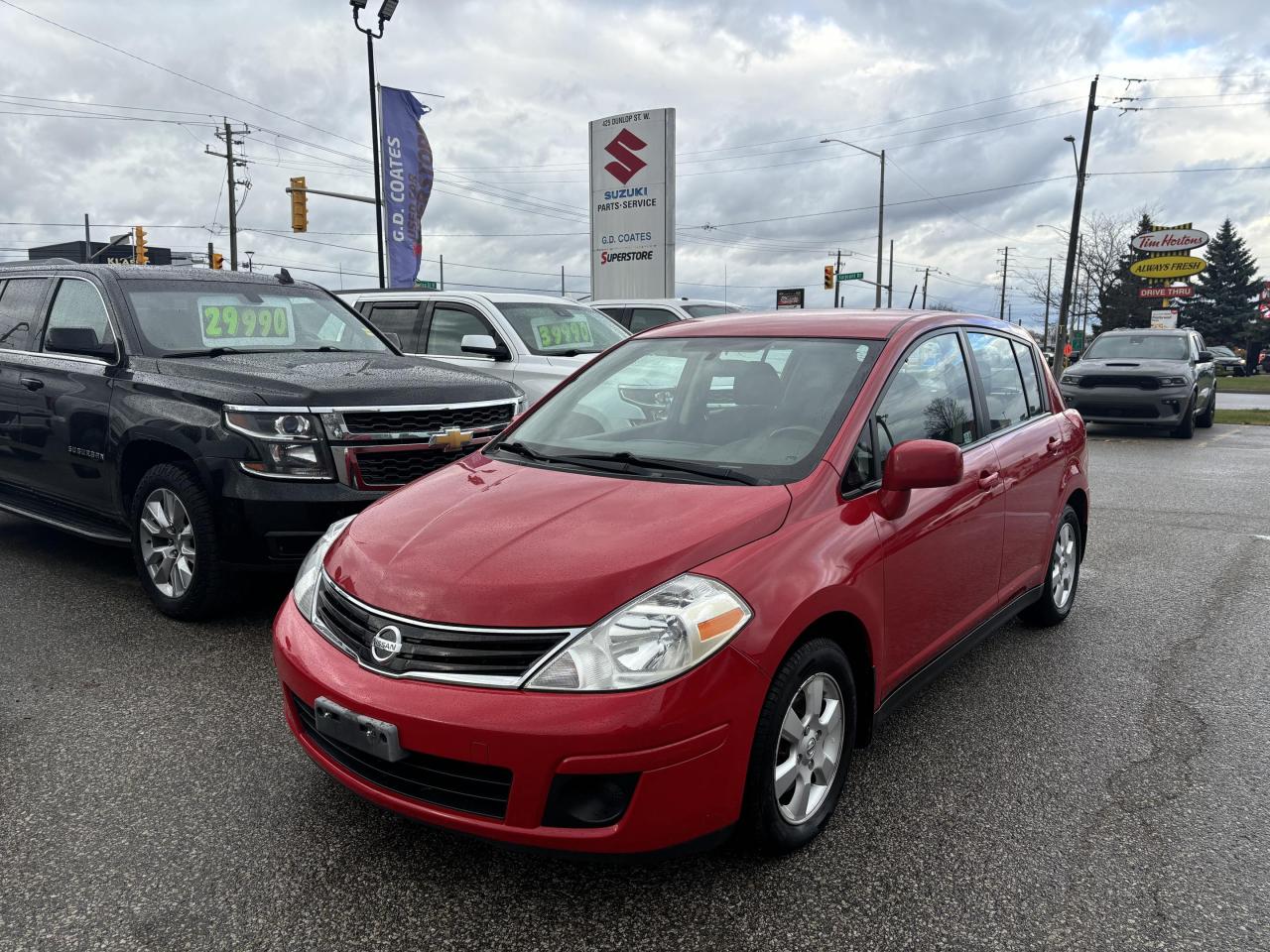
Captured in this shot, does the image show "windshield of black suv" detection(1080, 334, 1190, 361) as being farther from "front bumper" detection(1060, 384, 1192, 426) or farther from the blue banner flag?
the blue banner flag

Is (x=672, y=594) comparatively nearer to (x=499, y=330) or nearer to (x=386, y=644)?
(x=386, y=644)

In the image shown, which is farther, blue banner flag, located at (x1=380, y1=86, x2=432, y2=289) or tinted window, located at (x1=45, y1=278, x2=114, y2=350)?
blue banner flag, located at (x1=380, y1=86, x2=432, y2=289)

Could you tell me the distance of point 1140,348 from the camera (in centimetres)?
1548

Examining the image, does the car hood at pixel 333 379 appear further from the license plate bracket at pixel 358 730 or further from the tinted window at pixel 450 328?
the tinted window at pixel 450 328

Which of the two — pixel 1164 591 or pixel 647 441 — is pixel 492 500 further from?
pixel 1164 591

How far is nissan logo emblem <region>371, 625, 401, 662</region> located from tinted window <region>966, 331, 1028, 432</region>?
272cm

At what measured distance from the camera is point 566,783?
2256 millimetres

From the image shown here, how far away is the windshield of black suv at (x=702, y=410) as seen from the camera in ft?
10.2

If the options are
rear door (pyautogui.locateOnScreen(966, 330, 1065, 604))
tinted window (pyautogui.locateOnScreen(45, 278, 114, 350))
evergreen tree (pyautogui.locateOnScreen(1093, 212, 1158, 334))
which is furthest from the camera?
evergreen tree (pyautogui.locateOnScreen(1093, 212, 1158, 334))

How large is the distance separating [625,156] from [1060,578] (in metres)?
16.3

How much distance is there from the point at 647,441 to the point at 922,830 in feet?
5.21

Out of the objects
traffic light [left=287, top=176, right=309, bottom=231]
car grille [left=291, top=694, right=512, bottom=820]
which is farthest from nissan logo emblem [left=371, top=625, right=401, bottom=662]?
traffic light [left=287, top=176, right=309, bottom=231]

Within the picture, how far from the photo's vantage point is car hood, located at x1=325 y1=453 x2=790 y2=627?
94.7 inches

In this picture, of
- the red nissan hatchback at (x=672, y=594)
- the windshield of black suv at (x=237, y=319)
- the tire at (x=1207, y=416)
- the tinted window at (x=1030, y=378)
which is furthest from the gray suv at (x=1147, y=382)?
the windshield of black suv at (x=237, y=319)
